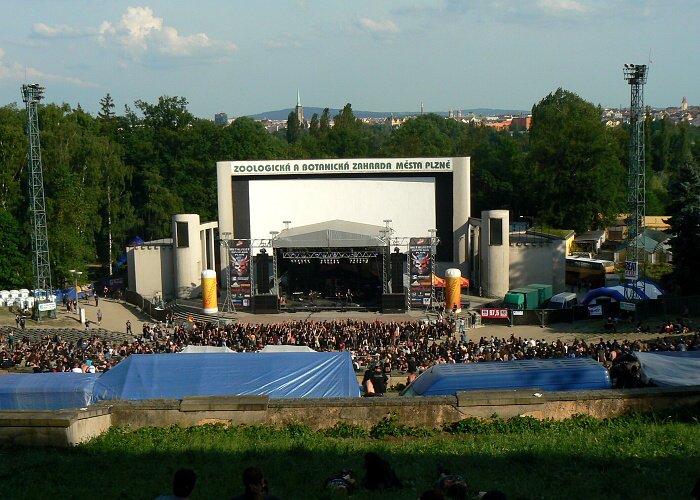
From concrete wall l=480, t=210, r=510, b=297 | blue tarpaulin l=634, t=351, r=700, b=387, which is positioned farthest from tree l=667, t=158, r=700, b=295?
blue tarpaulin l=634, t=351, r=700, b=387

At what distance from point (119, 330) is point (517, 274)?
1993cm

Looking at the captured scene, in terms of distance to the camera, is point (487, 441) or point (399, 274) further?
point (399, 274)

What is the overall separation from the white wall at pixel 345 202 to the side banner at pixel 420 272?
5712mm

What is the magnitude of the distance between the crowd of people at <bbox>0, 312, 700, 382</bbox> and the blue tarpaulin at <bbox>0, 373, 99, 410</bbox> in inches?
295

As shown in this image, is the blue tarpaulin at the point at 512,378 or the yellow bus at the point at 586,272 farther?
the yellow bus at the point at 586,272

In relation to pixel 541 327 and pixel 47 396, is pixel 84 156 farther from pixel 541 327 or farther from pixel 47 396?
pixel 47 396

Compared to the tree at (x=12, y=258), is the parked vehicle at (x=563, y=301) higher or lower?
lower

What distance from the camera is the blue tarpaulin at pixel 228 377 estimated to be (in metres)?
14.1

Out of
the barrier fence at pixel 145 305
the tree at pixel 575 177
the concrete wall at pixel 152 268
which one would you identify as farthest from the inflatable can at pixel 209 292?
the tree at pixel 575 177

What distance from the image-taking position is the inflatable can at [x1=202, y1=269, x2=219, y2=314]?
37719mm

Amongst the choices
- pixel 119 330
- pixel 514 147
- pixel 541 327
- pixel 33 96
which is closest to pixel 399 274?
pixel 541 327

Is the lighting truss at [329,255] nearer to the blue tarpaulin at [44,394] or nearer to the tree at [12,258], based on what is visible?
the tree at [12,258]

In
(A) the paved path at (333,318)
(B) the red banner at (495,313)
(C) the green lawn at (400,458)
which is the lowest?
(A) the paved path at (333,318)

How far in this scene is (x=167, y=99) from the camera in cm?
6781
